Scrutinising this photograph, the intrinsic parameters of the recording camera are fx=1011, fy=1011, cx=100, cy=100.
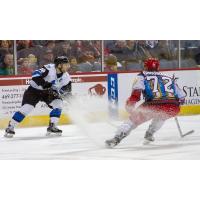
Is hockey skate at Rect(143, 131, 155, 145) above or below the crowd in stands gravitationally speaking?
below

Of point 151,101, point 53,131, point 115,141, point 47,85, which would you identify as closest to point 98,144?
point 115,141

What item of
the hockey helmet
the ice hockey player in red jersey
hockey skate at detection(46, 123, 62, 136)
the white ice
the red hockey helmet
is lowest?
the white ice

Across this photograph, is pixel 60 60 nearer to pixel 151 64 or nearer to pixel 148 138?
pixel 151 64

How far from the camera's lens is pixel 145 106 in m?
6.77

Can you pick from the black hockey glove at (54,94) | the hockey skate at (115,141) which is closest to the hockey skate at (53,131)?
the black hockey glove at (54,94)

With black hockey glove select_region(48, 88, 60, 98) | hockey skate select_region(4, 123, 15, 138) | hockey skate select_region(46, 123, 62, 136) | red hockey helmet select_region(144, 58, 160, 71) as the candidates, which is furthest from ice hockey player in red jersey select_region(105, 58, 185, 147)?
hockey skate select_region(4, 123, 15, 138)

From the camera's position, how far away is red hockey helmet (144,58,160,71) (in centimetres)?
677

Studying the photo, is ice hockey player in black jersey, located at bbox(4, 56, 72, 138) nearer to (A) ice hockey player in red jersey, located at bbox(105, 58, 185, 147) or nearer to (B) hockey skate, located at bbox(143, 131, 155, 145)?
(A) ice hockey player in red jersey, located at bbox(105, 58, 185, 147)

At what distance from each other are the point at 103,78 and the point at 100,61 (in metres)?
0.12

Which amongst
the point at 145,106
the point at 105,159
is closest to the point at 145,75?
the point at 145,106

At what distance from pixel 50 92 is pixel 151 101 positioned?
0.70 metres

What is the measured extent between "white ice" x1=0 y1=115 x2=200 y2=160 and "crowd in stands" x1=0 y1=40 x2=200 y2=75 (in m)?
0.40

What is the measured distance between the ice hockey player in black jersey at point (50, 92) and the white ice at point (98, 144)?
8cm
